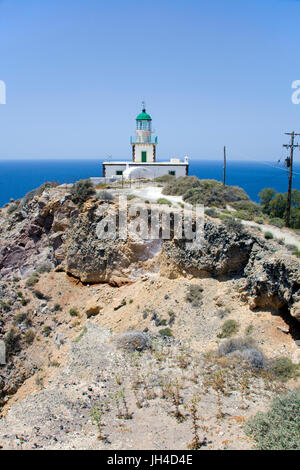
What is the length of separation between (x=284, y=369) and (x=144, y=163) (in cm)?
2633

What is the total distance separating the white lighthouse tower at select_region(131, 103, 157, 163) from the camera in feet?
117

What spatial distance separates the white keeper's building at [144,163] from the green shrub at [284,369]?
23.7 metres

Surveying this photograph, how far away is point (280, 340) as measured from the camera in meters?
12.3

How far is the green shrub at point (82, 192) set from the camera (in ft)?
71.3

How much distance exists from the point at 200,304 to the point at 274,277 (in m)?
3.17

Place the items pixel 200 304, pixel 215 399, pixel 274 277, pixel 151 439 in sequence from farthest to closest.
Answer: pixel 200 304 → pixel 274 277 → pixel 215 399 → pixel 151 439

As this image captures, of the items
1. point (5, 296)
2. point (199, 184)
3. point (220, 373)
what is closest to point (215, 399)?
point (220, 373)

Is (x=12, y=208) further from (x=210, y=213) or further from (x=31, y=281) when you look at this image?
(x=210, y=213)

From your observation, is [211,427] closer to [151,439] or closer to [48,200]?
[151,439]

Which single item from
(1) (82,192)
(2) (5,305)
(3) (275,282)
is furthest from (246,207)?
(2) (5,305)

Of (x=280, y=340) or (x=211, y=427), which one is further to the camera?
(x=280, y=340)

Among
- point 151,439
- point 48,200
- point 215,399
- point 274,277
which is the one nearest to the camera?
point 151,439

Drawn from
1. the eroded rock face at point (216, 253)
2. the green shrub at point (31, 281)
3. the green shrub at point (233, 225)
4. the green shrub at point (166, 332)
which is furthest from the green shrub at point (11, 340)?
the green shrub at point (233, 225)

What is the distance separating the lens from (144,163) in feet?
113
